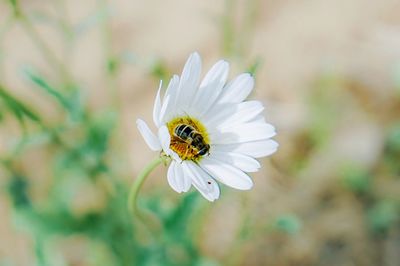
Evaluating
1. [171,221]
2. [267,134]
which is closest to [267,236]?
[171,221]

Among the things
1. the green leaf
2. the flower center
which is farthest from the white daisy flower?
the green leaf

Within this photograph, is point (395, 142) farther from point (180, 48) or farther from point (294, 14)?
point (180, 48)

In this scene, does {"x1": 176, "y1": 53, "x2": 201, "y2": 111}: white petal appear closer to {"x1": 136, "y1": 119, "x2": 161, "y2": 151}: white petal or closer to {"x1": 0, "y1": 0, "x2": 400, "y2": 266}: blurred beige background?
{"x1": 136, "y1": 119, "x2": 161, "y2": 151}: white petal

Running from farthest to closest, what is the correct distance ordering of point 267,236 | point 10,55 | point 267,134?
point 10,55, point 267,236, point 267,134

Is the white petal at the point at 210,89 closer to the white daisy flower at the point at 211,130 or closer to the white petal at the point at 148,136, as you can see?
the white daisy flower at the point at 211,130

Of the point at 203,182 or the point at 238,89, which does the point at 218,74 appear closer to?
the point at 238,89

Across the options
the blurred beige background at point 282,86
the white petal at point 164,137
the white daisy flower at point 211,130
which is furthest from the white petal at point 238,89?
the blurred beige background at point 282,86
